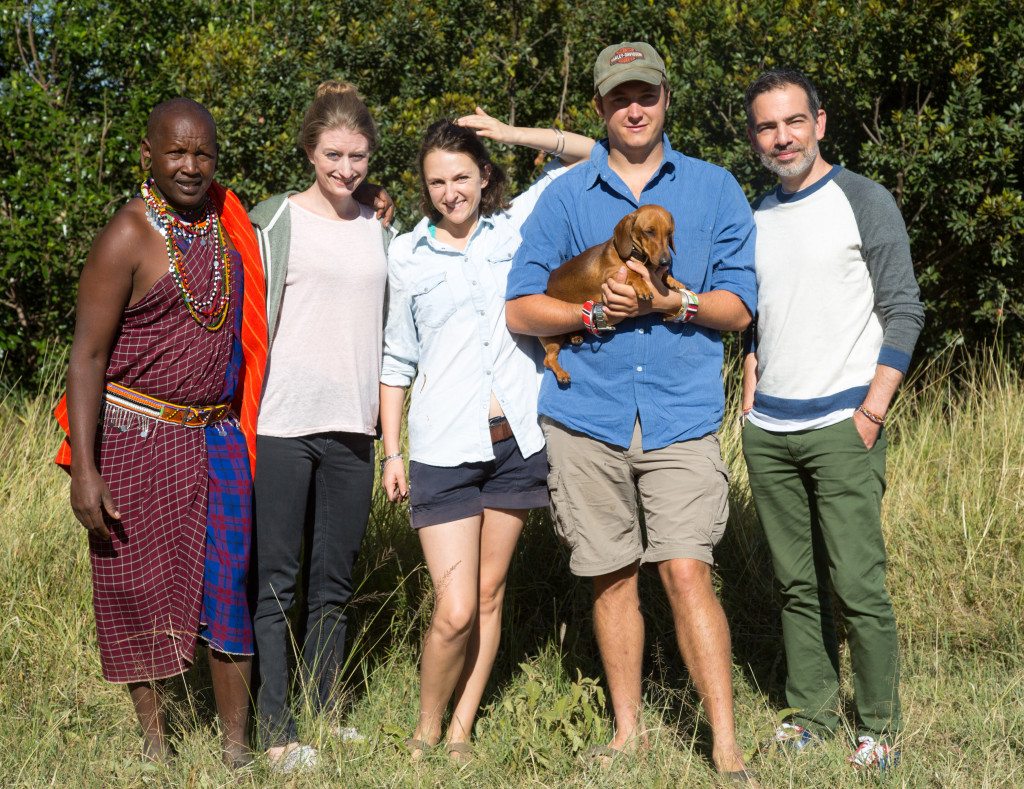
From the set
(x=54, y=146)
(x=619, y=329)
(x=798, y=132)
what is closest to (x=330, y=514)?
(x=619, y=329)

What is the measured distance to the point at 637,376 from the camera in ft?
12.5

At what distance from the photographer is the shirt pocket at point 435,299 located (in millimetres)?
3953

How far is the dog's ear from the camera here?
3648 mm

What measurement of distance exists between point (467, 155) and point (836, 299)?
1.53 m

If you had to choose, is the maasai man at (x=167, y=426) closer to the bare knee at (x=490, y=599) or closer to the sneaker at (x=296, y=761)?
the sneaker at (x=296, y=761)

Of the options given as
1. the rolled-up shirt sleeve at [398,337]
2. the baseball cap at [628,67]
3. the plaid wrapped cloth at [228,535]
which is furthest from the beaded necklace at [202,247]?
the baseball cap at [628,67]

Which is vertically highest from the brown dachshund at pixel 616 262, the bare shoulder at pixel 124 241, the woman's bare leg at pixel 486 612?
the bare shoulder at pixel 124 241

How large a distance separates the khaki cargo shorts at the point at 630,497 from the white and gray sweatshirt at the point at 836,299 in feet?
1.38

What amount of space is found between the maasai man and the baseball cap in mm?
1485

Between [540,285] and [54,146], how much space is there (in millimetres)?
5289

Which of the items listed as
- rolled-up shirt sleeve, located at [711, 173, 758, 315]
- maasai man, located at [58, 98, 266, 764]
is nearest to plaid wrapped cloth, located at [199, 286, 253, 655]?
maasai man, located at [58, 98, 266, 764]

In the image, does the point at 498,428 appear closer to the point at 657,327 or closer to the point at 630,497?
the point at 630,497

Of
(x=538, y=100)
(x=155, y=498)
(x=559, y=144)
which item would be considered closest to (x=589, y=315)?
(x=559, y=144)

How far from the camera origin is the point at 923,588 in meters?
5.12
